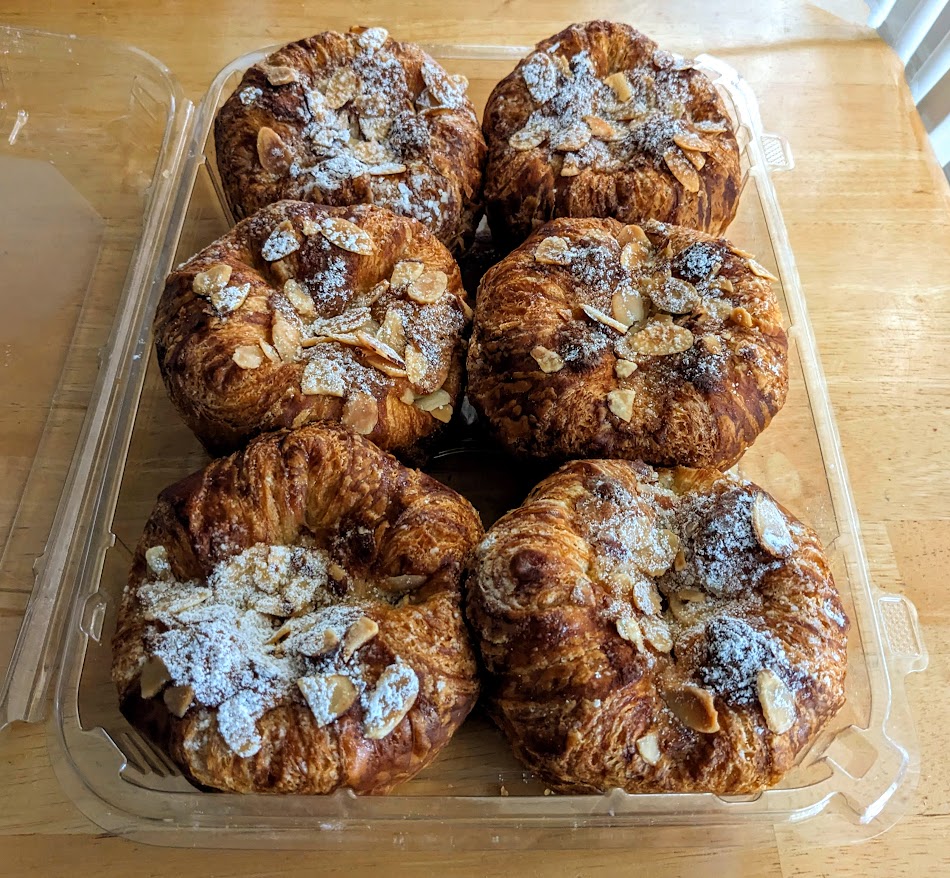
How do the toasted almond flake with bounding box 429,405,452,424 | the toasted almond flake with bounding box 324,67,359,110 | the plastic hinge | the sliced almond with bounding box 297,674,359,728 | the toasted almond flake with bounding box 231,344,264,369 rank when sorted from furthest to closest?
the plastic hinge → the toasted almond flake with bounding box 324,67,359,110 → the toasted almond flake with bounding box 429,405,452,424 → the toasted almond flake with bounding box 231,344,264,369 → the sliced almond with bounding box 297,674,359,728

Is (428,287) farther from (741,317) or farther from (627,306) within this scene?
(741,317)

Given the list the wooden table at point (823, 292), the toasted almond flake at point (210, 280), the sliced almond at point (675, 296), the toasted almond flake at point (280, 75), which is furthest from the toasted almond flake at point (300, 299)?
the wooden table at point (823, 292)

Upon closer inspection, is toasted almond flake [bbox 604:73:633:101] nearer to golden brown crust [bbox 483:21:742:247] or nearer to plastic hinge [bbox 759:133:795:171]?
golden brown crust [bbox 483:21:742:247]

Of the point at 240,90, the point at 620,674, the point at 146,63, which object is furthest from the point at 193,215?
the point at 620,674

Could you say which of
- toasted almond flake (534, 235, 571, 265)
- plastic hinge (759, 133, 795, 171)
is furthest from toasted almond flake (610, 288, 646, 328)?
plastic hinge (759, 133, 795, 171)

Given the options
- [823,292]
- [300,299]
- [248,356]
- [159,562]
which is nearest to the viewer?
[159,562]

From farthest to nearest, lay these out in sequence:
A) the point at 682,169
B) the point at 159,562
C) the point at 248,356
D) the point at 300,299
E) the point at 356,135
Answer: the point at 356,135, the point at 682,169, the point at 300,299, the point at 248,356, the point at 159,562

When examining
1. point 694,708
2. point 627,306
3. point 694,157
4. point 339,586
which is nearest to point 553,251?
point 627,306
